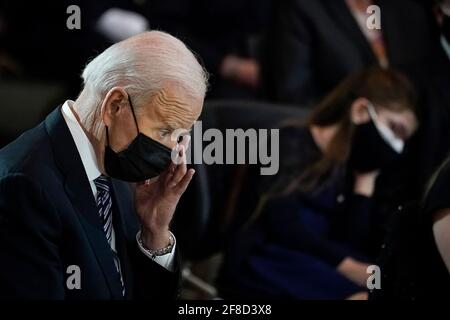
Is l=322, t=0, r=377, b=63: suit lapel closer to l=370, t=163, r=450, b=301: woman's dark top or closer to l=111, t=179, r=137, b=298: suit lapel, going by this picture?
l=370, t=163, r=450, b=301: woman's dark top

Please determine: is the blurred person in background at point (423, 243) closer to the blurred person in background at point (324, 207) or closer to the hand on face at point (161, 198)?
the blurred person in background at point (324, 207)

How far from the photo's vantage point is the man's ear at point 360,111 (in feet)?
6.50

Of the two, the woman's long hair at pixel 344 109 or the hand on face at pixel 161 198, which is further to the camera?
the woman's long hair at pixel 344 109

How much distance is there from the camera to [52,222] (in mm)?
1274

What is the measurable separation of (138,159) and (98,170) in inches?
2.9

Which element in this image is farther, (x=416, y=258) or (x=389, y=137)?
(x=389, y=137)

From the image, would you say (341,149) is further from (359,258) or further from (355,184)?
(359,258)

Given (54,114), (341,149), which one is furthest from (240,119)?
(54,114)

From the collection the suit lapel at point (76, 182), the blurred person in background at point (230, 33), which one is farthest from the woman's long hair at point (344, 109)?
the suit lapel at point (76, 182)

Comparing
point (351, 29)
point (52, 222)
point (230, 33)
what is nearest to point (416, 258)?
point (52, 222)

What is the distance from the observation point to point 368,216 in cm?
188

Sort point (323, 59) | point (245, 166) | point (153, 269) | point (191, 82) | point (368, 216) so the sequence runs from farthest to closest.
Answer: point (323, 59) < point (368, 216) < point (245, 166) < point (153, 269) < point (191, 82)

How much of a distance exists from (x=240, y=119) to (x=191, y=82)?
0.65 meters

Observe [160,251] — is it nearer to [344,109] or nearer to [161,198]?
[161,198]
